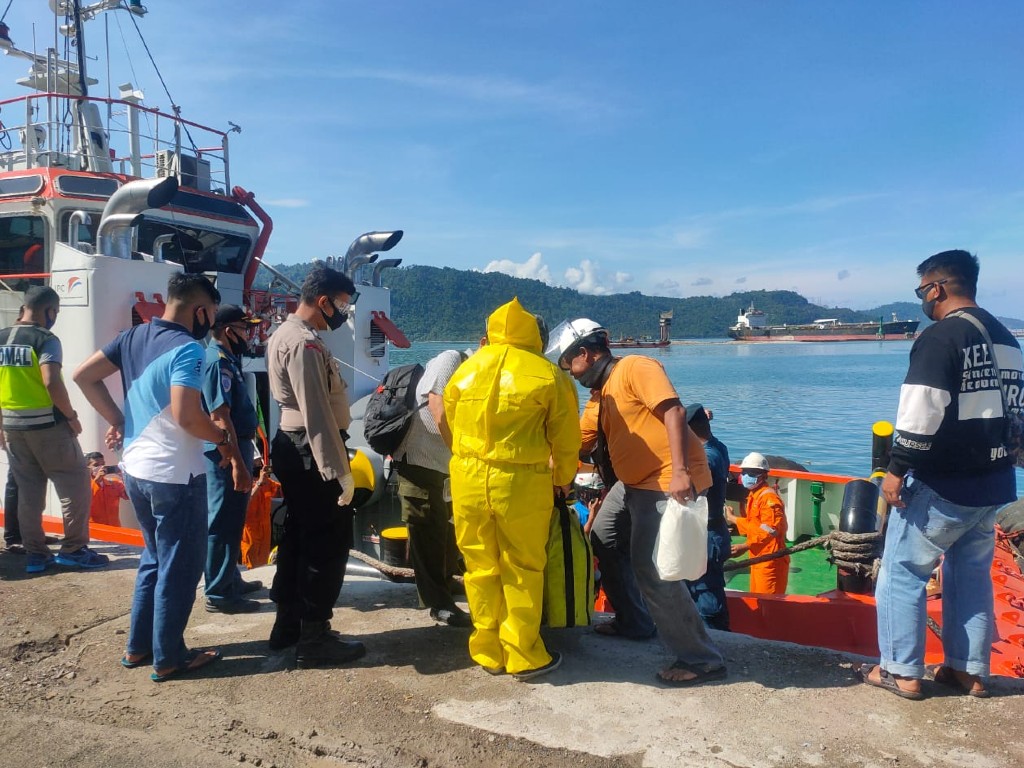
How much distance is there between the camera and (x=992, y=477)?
8.74 ft

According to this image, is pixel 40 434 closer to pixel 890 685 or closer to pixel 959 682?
pixel 890 685

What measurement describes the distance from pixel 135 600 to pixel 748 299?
17289cm

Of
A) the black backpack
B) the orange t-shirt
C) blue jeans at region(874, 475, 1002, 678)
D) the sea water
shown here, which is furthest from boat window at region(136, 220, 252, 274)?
blue jeans at region(874, 475, 1002, 678)

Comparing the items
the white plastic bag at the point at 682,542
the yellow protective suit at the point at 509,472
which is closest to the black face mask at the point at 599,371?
the yellow protective suit at the point at 509,472

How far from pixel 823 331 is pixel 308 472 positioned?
11810 centimetres

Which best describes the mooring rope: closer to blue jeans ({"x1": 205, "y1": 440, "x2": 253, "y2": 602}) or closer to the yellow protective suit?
the yellow protective suit

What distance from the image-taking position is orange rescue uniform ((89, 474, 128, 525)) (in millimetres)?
6000

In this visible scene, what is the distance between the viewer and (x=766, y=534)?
5777mm

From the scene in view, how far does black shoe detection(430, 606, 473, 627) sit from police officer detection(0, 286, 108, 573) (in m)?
2.38

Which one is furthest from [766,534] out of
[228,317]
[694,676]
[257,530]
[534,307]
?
[534,307]

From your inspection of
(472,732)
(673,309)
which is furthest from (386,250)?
(673,309)

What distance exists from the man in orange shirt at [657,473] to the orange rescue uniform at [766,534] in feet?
9.50

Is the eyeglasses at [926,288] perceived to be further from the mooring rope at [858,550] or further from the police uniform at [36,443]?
Answer: the police uniform at [36,443]

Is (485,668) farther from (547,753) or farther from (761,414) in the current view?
(761,414)
